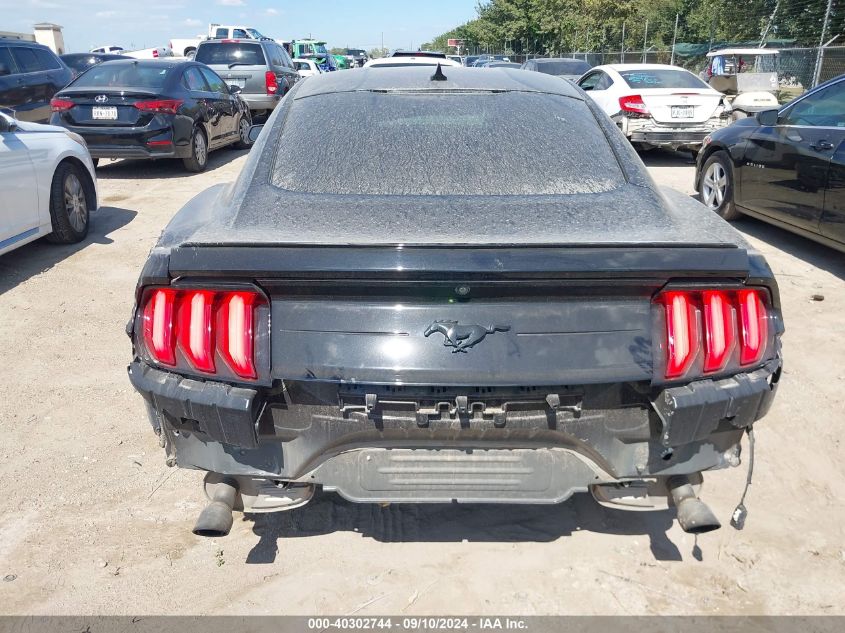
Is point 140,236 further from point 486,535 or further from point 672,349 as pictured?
point 672,349

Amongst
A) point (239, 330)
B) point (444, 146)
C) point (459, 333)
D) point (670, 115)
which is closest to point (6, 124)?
point (444, 146)

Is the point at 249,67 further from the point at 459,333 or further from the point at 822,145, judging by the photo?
the point at 459,333

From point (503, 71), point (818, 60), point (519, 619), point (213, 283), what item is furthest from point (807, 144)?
point (818, 60)

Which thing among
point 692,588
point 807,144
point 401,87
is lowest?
point 692,588

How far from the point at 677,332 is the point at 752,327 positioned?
30 cm

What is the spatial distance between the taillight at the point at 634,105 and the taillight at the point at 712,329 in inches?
376

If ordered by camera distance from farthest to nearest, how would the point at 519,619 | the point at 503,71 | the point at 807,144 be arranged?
1. the point at 807,144
2. the point at 503,71
3. the point at 519,619

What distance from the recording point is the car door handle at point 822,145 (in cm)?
585

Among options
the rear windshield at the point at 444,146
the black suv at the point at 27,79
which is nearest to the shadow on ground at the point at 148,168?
the black suv at the point at 27,79

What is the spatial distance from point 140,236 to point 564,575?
619 centimetres

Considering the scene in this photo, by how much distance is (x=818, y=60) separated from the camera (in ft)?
59.3

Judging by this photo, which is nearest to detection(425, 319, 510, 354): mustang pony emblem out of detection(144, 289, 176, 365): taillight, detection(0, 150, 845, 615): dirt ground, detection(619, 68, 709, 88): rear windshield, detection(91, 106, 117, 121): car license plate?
detection(144, 289, 176, 365): taillight

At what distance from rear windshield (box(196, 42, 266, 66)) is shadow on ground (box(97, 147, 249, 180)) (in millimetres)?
4032

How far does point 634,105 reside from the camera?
36.3 feet
